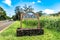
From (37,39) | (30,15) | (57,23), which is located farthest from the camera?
(57,23)


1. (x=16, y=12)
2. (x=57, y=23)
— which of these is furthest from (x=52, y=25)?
(x=16, y=12)

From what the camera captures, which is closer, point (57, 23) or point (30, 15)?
point (30, 15)

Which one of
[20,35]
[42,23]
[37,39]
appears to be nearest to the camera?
[37,39]

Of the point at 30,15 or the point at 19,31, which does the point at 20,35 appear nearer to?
the point at 19,31

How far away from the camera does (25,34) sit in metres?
13.4

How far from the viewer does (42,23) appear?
2184 cm

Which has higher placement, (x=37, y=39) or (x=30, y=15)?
(x=30, y=15)

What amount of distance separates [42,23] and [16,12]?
8001cm

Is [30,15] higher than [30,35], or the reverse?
[30,15]

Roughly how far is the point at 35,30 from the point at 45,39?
7.49 ft

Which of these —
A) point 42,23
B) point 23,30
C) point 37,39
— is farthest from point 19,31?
point 42,23

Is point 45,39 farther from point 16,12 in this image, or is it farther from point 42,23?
point 16,12

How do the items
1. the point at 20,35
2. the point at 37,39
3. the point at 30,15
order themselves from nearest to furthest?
the point at 37,39
the point at 20,35
the point at 30,15

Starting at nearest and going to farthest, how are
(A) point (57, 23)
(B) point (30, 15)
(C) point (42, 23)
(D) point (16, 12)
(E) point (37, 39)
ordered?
(E) point (37, 39)
(B) point (30, 15)
(A) point (57, 23)
(C) point (42, 23)
(D) point (16, 12)
